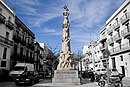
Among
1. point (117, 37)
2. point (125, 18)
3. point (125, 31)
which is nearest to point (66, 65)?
point (125, 31)

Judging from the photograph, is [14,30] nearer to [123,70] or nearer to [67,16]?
[67,16]

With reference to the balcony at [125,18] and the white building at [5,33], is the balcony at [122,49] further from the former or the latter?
the white building at [5,33]

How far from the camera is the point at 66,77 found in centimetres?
1708

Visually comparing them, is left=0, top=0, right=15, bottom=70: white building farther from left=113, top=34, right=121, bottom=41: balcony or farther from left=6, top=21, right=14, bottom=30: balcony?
left=113, top=34, right=121, bottom=41: balcony

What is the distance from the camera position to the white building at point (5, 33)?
26.1m

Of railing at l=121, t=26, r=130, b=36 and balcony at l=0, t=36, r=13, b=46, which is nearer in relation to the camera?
balcony at l=0, t=36, r=13, b=46

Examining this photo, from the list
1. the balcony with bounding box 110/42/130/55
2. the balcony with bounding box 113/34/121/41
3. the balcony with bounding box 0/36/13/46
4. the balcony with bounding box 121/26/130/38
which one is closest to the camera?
the balcony with bounding box 0/36/13/46

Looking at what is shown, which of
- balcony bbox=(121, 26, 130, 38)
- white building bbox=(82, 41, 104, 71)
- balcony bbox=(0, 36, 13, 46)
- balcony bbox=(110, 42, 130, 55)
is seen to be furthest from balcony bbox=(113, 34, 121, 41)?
balcony bbox=(0, 36, 13, 46)

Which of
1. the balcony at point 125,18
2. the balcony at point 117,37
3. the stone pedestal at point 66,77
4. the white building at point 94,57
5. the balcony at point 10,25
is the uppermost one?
the balcony at point 125,18

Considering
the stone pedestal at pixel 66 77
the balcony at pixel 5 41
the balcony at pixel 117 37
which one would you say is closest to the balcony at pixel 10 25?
the balcony at pixel 5 41

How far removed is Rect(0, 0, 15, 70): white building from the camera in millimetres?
26109

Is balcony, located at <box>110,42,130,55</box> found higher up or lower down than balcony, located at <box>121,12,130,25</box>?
lower down

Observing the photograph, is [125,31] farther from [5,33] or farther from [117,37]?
[5,33]

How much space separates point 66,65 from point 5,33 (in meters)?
14.5
